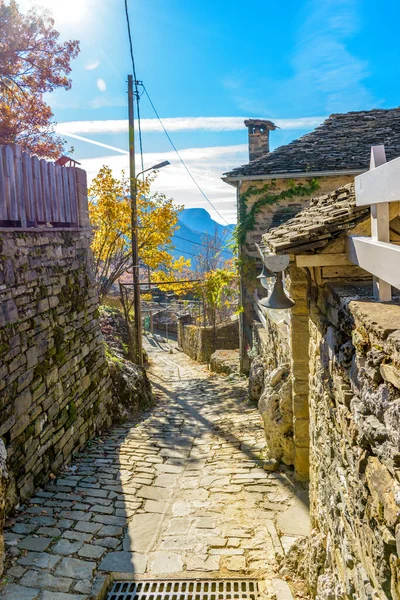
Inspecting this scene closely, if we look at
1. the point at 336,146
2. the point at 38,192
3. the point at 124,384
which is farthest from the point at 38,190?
the point at 336,146

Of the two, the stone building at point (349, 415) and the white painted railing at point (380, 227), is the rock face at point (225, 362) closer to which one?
the stone building at point (349, 415)

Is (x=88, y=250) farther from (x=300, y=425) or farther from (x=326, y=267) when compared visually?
(x=326, y=267)

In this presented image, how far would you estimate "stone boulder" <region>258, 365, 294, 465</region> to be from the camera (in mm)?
5637

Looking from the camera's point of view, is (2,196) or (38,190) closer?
(2,196)

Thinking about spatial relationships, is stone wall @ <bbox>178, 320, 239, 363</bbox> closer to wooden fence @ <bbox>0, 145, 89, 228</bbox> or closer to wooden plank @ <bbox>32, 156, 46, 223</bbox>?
wooden fence @ <bbox>0, 145, 89, 228</bbox>

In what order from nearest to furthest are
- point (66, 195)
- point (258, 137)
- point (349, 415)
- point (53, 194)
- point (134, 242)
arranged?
point (349, 415) → point (53, 194) → point (66, 195) → point (134, 242) → point (258, 137)

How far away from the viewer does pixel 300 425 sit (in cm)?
540

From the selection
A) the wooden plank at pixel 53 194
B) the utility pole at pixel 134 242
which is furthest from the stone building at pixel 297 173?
the wooden plank at pixel 53 194

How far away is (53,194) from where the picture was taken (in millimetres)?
6215

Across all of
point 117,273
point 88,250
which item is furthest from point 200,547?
point 117,273

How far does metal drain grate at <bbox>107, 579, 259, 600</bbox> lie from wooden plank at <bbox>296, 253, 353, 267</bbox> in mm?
2699

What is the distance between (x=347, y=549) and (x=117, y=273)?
13.1 meters

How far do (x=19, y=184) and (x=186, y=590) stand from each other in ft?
14.6

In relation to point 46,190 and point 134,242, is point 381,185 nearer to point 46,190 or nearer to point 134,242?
point 46,190
